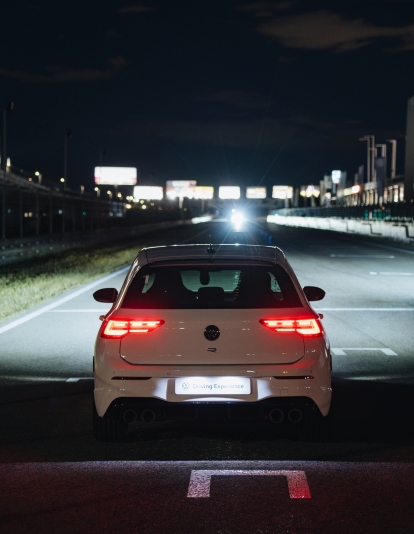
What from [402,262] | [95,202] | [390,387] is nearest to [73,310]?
[390,387]

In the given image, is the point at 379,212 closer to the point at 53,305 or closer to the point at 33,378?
the point at 53,305

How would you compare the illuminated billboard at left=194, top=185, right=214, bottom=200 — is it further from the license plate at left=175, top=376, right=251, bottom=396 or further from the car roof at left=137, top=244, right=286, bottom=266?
the license plate at left=175, top=376, right=251, bottom=396

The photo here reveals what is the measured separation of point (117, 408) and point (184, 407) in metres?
0.46

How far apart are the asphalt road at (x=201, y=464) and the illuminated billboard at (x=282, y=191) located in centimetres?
16354

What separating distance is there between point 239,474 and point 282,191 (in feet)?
555

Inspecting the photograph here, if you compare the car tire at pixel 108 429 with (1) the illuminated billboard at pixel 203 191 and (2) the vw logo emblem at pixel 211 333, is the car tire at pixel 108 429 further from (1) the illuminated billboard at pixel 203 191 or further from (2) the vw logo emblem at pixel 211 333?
(1) the illuminated billboard at pixel 203 191

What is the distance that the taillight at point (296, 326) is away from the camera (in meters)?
5.91

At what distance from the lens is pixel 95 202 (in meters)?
57.4

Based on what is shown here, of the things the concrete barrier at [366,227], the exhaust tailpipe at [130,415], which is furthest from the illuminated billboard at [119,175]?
the exhaust tailpipe at [130,415]

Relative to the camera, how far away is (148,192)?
504 feet

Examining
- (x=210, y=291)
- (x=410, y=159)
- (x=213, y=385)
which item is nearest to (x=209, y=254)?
(x=210, y=291)

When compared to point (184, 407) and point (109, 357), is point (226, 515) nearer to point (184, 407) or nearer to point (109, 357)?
point (184, 407)

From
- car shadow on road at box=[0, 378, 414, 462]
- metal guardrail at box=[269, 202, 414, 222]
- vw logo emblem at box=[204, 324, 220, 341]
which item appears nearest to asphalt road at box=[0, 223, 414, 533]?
car shadow on road at box=[0, 378, 414, 462]

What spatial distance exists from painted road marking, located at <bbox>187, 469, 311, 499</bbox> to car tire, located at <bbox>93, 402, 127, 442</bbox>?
2.74ft
